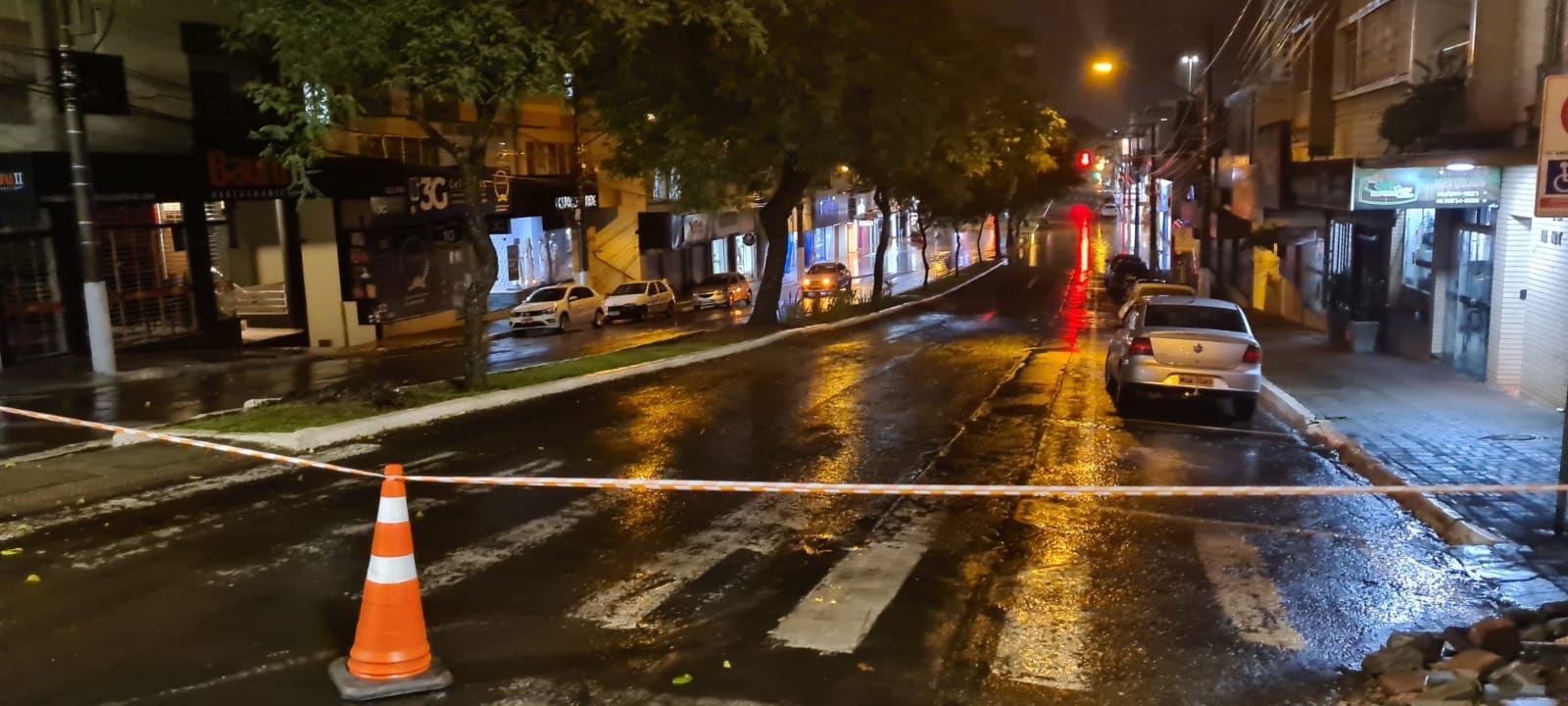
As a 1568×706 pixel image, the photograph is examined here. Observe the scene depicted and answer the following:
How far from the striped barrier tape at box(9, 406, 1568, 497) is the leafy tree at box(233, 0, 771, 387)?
14.1ft

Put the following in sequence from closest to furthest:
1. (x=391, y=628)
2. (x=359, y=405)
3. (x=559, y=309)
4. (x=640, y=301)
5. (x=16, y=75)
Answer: (x=391, y=628)
(x=359, y=405)
(x=16, y=75)
(x=559, y=309)
(x=640, y=301)

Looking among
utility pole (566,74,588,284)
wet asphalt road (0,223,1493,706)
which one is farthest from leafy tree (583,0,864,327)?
utility pole (566,74,588,284)

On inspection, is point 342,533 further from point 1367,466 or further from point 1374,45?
point 1374,45

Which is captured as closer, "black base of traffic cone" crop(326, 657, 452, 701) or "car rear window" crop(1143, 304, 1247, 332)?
"black base of traffic cone" crop(326, 657, 452, 701)

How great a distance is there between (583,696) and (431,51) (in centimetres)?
927

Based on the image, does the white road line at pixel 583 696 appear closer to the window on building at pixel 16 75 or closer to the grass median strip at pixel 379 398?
the grass median strip at pixel 379 398

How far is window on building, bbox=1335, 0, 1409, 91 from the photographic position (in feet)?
65.8

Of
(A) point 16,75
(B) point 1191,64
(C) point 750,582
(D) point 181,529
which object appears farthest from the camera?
(B) point 1191,64

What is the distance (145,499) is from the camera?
8.90 metres

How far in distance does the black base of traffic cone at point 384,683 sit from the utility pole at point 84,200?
14.9 metres

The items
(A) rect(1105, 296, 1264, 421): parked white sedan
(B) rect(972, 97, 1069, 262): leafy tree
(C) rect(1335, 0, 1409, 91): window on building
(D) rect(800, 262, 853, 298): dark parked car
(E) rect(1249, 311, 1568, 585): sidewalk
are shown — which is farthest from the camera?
(D) rect(800, 262, 853, 298): dark parked car

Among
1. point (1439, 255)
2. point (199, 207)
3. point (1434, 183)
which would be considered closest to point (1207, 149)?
point (1439, 255)

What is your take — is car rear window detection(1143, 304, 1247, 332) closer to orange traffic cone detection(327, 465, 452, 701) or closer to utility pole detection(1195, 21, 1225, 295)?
orange traffic cone detection(327, 465, 452, 701)

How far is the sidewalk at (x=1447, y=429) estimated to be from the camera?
338 inches
